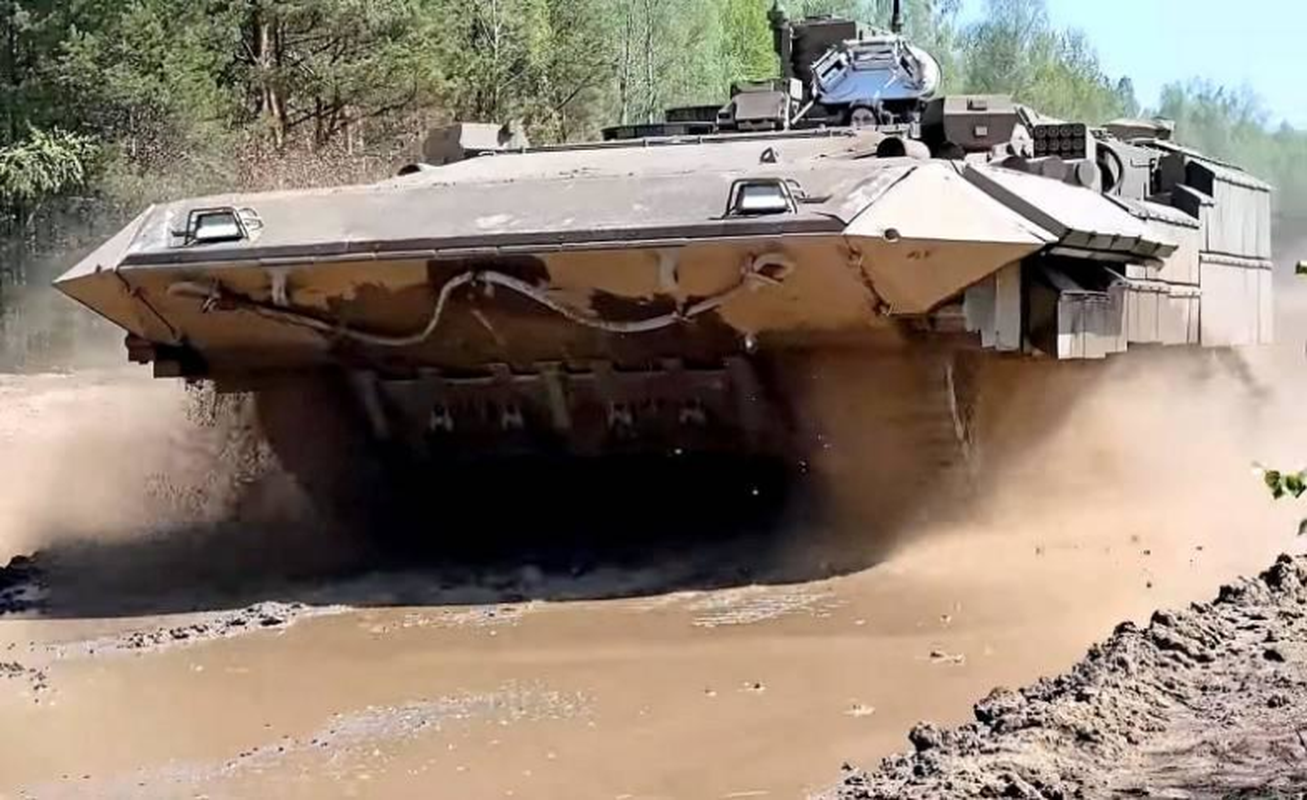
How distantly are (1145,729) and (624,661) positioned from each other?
2.06m

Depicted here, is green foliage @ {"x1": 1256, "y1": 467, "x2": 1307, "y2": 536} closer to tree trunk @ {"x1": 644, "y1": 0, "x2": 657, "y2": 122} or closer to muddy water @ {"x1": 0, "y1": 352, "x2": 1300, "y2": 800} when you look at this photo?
muddy water @ {"x1": 0, "y1": 352, "x2": 1300, "y2": 800}

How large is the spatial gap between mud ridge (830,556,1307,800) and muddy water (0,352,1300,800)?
1.26 feet

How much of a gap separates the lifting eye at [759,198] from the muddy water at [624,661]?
4.29 feet

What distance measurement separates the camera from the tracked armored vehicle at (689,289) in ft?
22.8

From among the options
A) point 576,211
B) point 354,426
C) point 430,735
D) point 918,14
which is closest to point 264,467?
point 354,426

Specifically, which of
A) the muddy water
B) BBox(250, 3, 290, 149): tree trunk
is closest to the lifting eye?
the muddy water

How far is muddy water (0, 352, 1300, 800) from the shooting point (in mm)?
4742

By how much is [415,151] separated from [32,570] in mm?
17785

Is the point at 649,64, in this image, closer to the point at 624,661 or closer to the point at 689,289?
the point at 689,289

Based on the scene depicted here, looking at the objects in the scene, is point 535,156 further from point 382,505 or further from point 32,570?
point 32,570

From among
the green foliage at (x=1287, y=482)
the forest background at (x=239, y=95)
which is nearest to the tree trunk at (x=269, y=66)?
the forest background at (x=239, y=95)

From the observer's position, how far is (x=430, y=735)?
16.6 feet

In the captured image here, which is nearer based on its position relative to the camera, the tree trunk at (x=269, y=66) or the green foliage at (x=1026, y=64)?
the tree trunk at (x=269, y=66)

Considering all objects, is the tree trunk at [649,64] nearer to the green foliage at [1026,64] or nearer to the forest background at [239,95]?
the forest background at [239,95]
